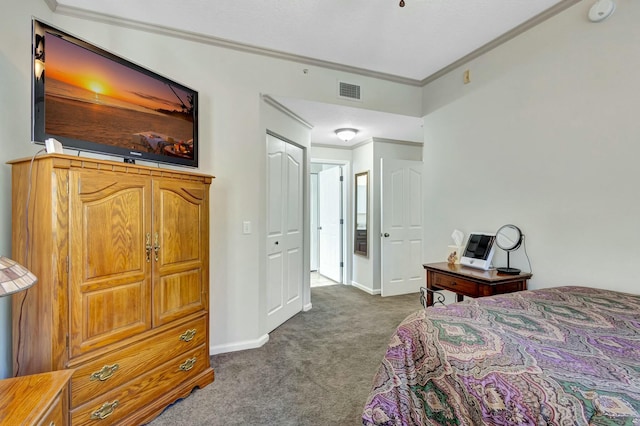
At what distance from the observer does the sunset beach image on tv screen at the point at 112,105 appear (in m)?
1.61

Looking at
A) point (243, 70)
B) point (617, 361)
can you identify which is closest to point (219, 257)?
point (243, 70)

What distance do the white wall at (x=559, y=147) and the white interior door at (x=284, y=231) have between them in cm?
170

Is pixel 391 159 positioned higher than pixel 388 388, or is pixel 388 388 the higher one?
pixel 391 159

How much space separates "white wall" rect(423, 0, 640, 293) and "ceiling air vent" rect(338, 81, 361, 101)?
36.9 inches

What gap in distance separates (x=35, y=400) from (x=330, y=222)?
4.56 m

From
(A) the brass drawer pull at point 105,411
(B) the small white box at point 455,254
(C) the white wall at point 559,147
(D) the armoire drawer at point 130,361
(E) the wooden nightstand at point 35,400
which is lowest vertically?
(A) the brass drawer pull at point 105,411

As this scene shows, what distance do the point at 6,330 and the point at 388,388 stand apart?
6.32 feet

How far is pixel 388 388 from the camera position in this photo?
1128 millimetres

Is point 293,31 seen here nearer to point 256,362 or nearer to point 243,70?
point 243,70

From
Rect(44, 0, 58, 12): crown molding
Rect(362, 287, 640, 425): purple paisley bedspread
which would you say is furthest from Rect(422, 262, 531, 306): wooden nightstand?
Rect(44, 0, 58, 12): crown molding

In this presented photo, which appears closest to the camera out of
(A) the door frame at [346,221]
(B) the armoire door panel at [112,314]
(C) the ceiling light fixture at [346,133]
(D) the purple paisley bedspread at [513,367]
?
(D) the purple paisley bedspread at [513,367]

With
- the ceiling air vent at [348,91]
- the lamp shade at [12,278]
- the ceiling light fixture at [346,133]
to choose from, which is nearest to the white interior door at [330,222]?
the ceiling light fixture at [346,133]

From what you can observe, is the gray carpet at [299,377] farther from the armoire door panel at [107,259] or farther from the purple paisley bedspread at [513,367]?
the purple paisley bedspread at [513,367]

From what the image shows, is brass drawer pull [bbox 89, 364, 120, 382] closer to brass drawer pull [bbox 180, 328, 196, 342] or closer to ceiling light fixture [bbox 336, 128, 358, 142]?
brass drawer pull [bbox 180, 328, 196, 342]
